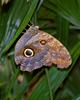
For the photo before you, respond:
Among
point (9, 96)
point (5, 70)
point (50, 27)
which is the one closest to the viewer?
point (9, 96)

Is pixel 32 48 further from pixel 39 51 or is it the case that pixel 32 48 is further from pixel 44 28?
pixel 44 28

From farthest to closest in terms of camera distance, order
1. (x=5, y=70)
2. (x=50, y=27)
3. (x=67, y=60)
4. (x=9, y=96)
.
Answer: (x=5, y=70), (x=50, y=27), (x=9, y=96), (x=67, y=60)

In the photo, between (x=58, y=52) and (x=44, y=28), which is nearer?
(x=58, y=52)

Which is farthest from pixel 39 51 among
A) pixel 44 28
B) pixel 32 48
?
pixel 44 28

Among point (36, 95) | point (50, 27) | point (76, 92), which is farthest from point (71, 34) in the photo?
point (36, 95)

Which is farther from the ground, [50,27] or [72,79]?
[50,27]

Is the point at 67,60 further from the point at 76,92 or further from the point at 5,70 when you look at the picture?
the point at 5,70

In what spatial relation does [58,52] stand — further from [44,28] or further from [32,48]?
[44,28]

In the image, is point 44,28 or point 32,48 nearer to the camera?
point 32,48
